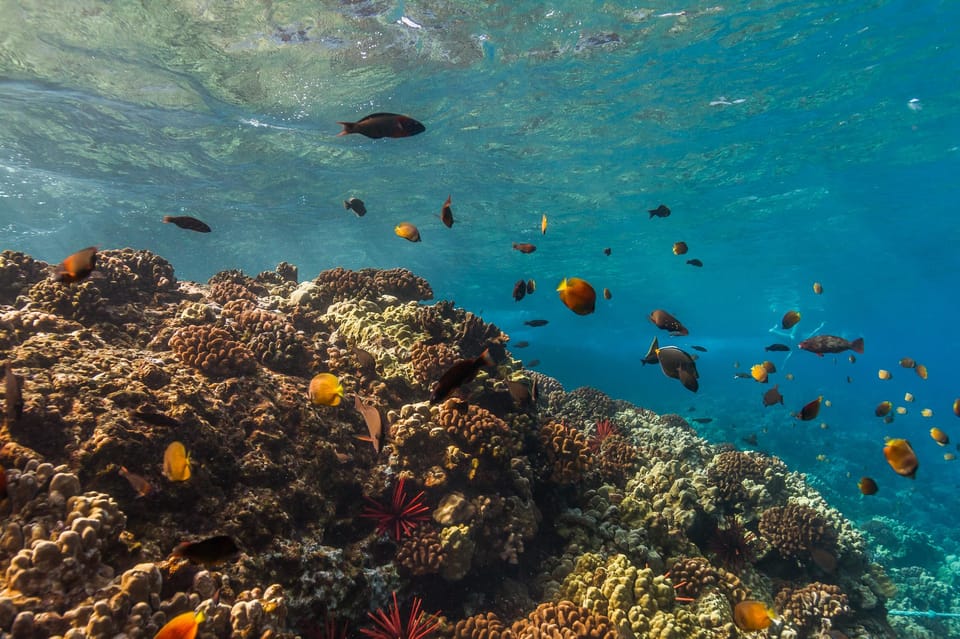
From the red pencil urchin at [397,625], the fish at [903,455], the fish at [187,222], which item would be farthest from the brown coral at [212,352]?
the fish at [903,455]

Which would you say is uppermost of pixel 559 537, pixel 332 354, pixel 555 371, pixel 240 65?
pixel 555 371

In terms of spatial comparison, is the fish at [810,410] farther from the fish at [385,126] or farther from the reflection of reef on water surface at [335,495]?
the fish at [385,126]

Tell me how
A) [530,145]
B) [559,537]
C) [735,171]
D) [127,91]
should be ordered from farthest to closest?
1. [735,171]
2. [530,145]
3. [127,91]
4. [559,537]

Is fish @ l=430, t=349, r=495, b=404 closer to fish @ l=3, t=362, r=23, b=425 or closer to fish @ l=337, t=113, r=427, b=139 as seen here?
fish @ l=337, t=113, r=427, b=139

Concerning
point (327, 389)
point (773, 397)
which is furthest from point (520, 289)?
point (773, 397)

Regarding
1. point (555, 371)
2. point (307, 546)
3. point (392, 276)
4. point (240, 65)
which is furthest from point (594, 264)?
point (307, 546)

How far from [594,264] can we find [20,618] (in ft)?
145

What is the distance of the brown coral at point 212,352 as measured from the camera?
5406mm

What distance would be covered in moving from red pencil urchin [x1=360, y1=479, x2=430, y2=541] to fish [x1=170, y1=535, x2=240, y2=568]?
2.59 metres

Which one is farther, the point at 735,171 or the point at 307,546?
the point at 735,171

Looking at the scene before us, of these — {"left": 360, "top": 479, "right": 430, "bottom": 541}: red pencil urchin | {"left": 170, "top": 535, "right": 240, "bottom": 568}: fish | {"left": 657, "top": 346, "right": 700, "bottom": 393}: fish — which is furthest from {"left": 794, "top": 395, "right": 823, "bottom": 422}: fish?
{"left": 170, "top": 535, "right": 240, "bottom": 568}: fish

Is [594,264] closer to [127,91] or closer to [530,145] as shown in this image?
[530,145]

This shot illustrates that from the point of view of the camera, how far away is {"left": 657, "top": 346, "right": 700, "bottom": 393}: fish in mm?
4617

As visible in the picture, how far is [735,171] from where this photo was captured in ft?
77.2
